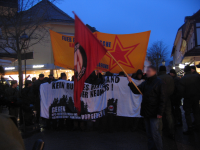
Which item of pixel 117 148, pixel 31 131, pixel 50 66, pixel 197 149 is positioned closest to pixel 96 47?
pixel 117 148

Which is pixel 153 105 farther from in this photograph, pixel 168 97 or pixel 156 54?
pixel 156 54

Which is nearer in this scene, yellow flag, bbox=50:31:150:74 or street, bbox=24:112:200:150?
street, bbox=24:112:200:150

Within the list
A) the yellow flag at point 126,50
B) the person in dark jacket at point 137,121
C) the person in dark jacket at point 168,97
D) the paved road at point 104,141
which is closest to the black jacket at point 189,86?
the person in dark jacket at point 168,97

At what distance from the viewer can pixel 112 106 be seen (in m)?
6.61

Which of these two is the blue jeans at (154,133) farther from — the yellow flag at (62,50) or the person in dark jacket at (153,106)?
the yellow flag at (62,50)

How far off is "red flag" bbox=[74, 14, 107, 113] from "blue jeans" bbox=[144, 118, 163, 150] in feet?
5.27

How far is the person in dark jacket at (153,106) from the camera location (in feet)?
13.2

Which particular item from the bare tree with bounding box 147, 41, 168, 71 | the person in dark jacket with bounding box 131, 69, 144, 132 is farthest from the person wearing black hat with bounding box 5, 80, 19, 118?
the bare tree with bounding box 147, 41, 168, 71

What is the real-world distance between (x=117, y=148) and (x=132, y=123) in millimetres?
1964

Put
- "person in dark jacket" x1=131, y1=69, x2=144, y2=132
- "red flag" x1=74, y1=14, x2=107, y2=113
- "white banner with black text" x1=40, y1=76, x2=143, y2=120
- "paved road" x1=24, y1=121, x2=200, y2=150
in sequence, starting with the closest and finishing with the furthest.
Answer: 1. "red flag" x1=74, y1=14, x2=107, y2=113
2. "paved road" x1=24, y1=121, x2=200, y2=150
3. "person in dark jacket" x1=131, y1=69, x2=144, y2=132
4. "white banner with black text" x1=40, y1=76, x2=143, y2=120

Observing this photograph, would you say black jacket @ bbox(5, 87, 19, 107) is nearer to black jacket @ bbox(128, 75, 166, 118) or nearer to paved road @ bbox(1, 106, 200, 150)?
paved road @ bbox(1, 106, 200, 150)

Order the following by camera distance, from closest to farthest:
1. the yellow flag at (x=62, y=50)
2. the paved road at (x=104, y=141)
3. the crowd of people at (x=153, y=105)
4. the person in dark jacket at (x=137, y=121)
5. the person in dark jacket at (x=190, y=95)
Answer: the crowd of people at (x=153, y=105) < the paved road at (x=104, y=141) < the person in dark jacket at (x=190, y=95) < the person in dark jacket at (x=137, y=121) < the yellow flag at (x=62, y=50)

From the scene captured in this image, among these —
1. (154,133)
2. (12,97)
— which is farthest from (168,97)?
(12,97)

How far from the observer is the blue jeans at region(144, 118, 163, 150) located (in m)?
4.00
